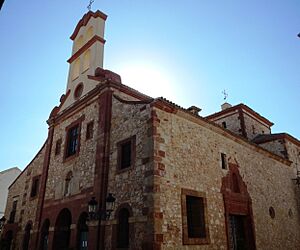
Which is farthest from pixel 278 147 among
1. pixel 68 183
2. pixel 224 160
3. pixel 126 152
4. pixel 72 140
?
pixel 68 183

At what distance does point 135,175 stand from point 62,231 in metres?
6.61

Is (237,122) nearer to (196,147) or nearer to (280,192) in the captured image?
(280,192)

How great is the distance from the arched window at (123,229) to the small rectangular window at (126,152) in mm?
1899

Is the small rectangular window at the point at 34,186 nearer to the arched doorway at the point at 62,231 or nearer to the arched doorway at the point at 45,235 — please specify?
the arched doorway at the point at 45,235

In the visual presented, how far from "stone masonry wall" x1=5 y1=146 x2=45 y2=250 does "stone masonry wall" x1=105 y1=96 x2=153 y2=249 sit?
835 centimetres

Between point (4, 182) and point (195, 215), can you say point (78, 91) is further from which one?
point (4, 182)

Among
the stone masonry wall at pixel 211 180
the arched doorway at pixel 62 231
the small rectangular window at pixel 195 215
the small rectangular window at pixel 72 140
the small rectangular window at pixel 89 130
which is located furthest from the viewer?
the small rectangular window at pixel 72 140

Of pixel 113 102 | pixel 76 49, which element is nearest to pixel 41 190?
pixel 113 102

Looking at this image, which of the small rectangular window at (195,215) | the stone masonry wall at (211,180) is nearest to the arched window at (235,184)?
the stone masonry wall at (211,180)

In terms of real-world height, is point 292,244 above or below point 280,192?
below

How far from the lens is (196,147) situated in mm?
13078

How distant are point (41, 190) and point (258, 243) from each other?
12794 millimetres

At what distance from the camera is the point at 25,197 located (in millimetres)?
19328

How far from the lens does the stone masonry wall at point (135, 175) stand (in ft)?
33.0
